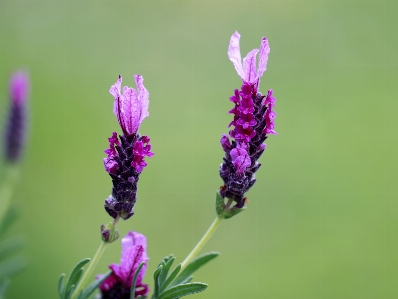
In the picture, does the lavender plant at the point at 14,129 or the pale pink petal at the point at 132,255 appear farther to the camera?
the lavender plant at the point at 14,129

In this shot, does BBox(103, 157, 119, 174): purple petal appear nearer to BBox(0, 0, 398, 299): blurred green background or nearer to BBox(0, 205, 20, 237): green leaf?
BBox(0, 205, 20, 237): green leaf

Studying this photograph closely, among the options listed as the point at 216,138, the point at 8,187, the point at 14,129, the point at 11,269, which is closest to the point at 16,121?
the point at 14,129

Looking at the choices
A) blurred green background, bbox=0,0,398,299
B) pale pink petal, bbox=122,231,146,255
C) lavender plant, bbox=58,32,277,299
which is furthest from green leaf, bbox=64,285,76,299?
blurred green background, bbox=0,0,398,299

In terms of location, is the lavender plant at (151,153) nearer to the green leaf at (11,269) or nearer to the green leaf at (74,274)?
the green leaf at (74,274)

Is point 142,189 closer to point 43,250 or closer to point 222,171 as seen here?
point 43,250

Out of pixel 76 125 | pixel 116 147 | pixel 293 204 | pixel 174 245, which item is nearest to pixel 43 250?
pixel 174 245

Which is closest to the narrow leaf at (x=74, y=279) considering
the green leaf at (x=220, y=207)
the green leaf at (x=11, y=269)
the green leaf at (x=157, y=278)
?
the green leaf at (x=157, y=278)

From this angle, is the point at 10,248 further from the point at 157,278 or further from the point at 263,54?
the point at 263,54
